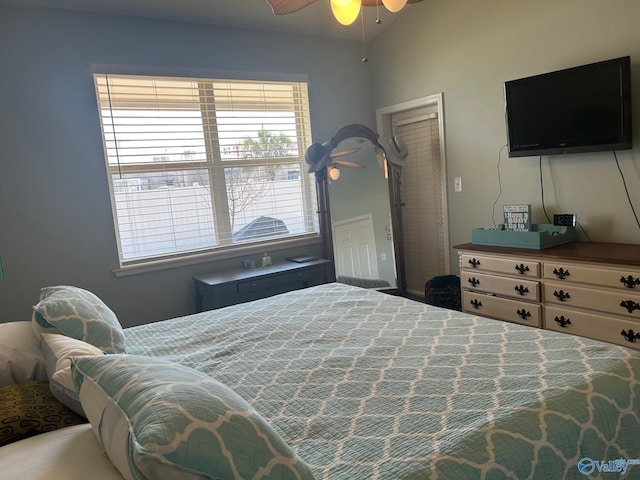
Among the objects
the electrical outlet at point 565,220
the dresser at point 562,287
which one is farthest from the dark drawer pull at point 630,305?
the electrical outlet at point 565,220

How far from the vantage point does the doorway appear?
13.8 feet

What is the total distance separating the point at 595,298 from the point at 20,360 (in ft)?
9.38

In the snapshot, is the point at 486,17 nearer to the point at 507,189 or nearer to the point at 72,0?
the point at 507,189

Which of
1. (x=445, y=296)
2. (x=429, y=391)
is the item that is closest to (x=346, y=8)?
(x=429, y=391)

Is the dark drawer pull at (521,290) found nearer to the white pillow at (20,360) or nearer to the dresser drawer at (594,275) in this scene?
the dresser drawer at (594,275)

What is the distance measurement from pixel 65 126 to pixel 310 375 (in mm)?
2601

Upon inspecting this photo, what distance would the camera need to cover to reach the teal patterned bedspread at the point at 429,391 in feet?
3.78

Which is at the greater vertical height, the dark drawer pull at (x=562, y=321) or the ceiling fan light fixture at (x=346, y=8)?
the ceiling fan light fixture at (x=346, y=8)

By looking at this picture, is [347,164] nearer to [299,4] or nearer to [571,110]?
[571,110]

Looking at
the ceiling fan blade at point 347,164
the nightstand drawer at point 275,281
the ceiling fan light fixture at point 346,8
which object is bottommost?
the nightstand drawer at point 275,281

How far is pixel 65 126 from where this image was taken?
10.4 ft

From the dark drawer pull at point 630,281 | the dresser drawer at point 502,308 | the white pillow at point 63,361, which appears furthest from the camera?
the dresser drawer at point 502,308

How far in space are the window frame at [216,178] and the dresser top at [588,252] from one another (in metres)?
1.64

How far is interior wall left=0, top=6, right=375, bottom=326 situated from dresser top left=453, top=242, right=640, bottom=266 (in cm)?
233
